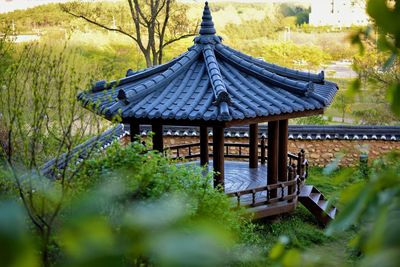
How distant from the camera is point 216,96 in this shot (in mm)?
5492

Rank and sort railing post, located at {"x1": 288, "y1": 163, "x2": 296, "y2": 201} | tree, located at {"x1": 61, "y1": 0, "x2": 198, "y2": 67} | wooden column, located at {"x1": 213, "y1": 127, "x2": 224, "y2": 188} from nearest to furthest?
wooden column, located at {"x1": 213, "y1": 127, "x2": 224, "y2": 188}, railing post, located at {"x1": 288, "y1": 163, "x2": 296, "y2": 201}, tree, located at {"x1": 61, "y1": 0, "x2": 198, "y2": 67}

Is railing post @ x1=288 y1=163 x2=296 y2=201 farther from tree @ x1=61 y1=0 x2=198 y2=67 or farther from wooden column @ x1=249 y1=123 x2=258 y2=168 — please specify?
tree @ x1=61 y1=0 x2=198 y2=67

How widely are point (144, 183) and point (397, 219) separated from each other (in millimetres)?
2735

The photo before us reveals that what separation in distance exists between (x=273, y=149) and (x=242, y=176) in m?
0.96

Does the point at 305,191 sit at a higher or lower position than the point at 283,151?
lower

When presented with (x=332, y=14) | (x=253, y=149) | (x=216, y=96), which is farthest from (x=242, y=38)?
(x=216, y=96)

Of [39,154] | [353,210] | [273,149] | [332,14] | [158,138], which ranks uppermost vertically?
[332,14]

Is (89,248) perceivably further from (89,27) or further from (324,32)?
(324,32)

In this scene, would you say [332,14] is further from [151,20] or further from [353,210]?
[353,210]

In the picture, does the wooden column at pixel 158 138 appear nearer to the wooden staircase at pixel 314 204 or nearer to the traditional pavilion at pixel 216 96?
the traditional pavilion at pixel 216 96

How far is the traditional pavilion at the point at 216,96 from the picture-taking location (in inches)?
214

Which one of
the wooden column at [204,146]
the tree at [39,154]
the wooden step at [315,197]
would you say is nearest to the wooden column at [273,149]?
the wooden step at [315,197]

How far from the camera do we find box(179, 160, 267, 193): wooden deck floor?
6.66 metres

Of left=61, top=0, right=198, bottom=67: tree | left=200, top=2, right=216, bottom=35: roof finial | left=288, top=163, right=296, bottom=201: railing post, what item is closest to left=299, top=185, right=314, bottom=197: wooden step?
left=288, top=163, right=296, bottom=201: railing post
